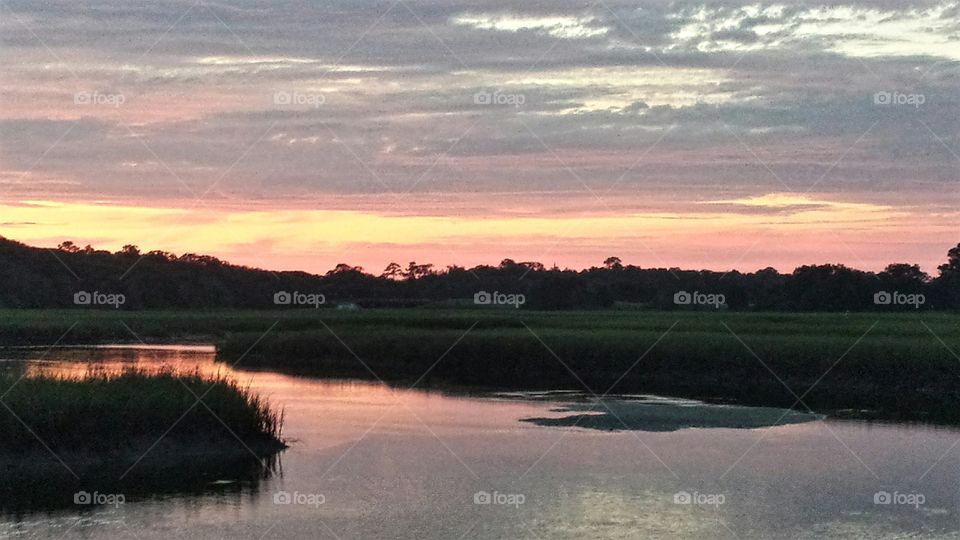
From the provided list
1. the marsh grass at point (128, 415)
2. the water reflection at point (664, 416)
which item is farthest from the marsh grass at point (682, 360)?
the marsh grass at point (128, 415)

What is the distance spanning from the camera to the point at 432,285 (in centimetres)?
9956

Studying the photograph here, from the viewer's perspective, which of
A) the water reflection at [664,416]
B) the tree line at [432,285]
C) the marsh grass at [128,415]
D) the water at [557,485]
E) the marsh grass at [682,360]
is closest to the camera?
the water at [557,485]

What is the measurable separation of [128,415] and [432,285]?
78.1m

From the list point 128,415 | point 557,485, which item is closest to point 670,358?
point 557,485

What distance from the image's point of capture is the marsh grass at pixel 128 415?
66.7 feet

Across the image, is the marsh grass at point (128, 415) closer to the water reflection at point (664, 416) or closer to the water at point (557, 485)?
the water at point (557, 485)

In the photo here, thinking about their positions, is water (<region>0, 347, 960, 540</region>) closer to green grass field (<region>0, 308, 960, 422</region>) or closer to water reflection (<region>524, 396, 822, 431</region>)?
water reflection (<region>524, 396, 822, 431</region>)

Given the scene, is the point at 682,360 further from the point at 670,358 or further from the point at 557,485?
the point at 557,485

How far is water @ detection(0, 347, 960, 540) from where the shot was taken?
685 inches

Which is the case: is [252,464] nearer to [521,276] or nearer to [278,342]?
[278,342]

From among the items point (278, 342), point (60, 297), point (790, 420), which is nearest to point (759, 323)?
point (278, 342)

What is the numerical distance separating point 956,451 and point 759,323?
33664 millimetres

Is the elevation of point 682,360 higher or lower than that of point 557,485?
higher

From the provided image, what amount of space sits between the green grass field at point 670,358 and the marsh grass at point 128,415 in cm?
1678
